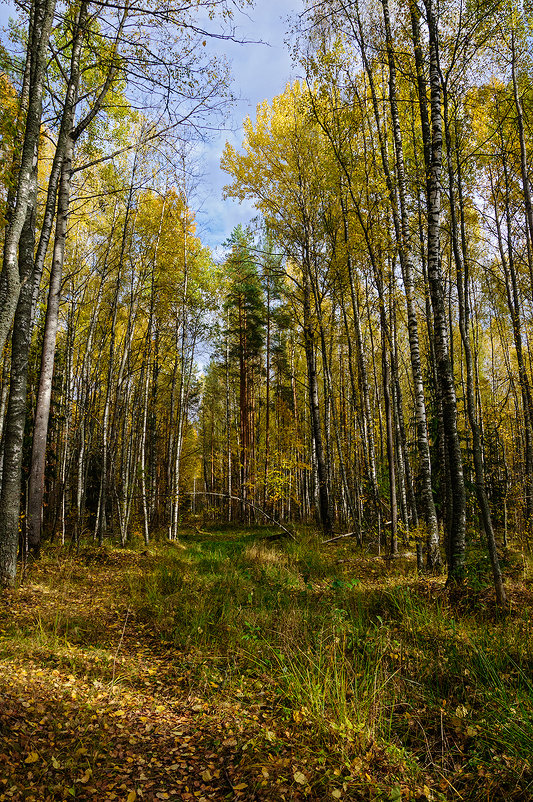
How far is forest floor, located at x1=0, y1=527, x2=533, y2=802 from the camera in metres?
2.30

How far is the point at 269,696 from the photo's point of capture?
3.21 m

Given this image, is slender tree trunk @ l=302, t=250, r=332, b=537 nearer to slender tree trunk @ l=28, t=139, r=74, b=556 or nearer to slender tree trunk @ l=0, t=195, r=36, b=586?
slender tree trunk @ l=28, t=139, r=74, b=556

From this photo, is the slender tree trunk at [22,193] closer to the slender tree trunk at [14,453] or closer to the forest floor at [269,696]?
the slender tree trunk at [14,453]

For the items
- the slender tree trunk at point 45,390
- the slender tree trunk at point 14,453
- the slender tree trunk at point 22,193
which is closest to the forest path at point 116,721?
the slender tree trunk at point 14,453

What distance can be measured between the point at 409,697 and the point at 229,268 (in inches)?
594

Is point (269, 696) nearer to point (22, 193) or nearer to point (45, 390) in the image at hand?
point (45, 390)

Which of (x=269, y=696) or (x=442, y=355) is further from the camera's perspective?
(x=442, y=355)

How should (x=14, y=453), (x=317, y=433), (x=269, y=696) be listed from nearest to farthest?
1. (x=269, y=696)
2. (x=14, y=453)
3. (x=317, y=433)

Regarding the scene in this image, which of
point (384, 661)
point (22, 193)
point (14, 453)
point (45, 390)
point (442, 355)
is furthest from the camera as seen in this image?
point (45, 390)

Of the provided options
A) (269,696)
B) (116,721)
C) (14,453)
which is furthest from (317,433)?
(116,721)

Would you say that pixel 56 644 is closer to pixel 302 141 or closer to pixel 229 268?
pixel 302 141

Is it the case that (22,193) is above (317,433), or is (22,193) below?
above

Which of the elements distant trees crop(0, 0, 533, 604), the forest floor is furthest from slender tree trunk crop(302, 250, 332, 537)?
the forest floor

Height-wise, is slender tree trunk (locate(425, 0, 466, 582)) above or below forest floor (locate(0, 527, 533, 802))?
above
